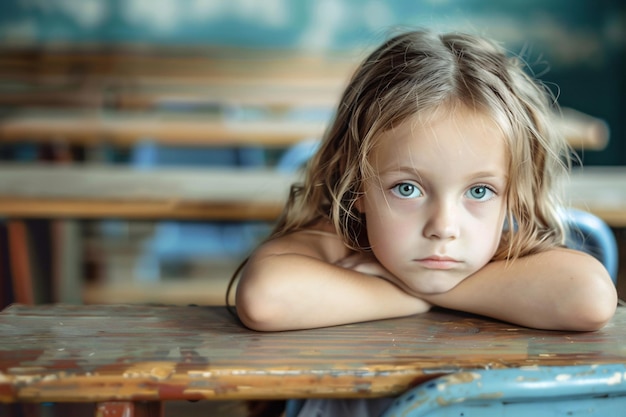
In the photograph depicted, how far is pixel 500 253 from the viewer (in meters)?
0.97

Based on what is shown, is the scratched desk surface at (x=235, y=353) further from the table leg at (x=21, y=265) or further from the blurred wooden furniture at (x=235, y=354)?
the table leg at (x=21, y=265)

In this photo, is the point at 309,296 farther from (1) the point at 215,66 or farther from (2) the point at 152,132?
(1) the point at 215,66

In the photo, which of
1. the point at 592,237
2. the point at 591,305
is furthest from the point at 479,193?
the point at 592,237

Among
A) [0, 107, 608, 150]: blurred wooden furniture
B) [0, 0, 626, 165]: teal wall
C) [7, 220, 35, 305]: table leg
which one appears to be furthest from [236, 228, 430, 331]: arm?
[0, 0, 626, 165]: teal wall

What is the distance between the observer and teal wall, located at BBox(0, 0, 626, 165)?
494cm

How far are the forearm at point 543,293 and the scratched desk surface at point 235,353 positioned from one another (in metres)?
0.02

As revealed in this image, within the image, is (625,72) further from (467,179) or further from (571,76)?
(467,179)

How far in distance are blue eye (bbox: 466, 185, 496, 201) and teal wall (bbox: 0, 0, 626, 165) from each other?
419 centimetres

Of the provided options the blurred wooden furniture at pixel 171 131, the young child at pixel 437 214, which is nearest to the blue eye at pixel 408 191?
the young child at pixel 437 214

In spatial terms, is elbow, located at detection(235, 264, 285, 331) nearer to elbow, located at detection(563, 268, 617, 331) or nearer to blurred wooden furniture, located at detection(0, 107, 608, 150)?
elbow, located at detection(563, 268, 617, 331)

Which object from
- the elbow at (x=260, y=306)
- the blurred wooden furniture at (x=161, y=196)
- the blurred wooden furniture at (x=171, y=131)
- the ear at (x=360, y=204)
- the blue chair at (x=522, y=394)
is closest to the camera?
the blue chair at (x=522, y=394)

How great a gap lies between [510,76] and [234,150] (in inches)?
167

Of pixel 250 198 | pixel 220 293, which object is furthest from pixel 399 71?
pixel 220 293

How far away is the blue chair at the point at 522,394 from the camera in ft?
2.16
